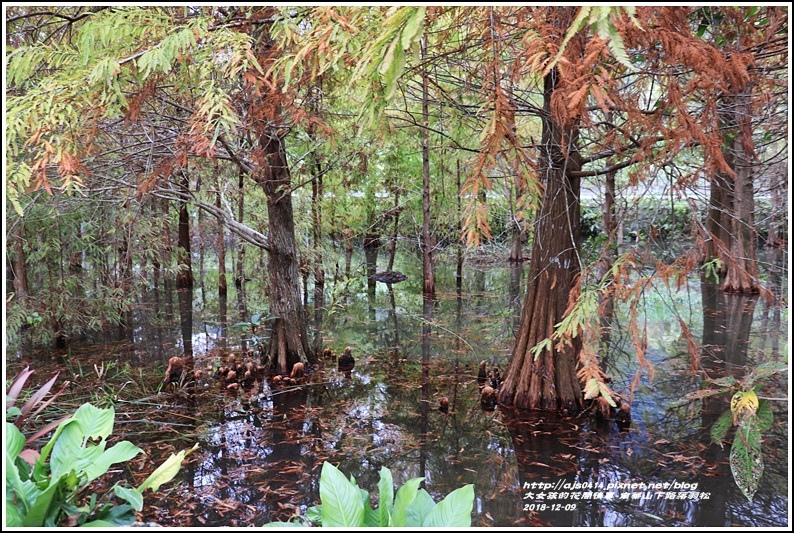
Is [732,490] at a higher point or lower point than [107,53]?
lower

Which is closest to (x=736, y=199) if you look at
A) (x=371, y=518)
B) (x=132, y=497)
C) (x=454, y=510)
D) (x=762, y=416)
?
(x=762, y=416)

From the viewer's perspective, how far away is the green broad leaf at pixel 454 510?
2.11 m

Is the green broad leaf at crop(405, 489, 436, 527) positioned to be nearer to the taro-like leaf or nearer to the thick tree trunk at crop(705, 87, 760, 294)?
the taro-like leaf

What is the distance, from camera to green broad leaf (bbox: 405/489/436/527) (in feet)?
7.25

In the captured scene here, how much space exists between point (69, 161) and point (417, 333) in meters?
7.07

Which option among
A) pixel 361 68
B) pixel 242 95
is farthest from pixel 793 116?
pixel 242 95

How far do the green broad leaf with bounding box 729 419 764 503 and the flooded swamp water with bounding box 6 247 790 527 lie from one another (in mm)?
602

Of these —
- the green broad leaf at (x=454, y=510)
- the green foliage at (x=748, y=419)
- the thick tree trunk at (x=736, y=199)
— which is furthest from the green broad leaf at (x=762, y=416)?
the green broad leaf at (x=454, y=510)

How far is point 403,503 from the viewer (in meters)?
2.15

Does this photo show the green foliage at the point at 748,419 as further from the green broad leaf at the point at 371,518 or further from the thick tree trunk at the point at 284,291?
the thick tree trunk at the point at 284,291

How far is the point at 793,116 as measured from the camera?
6.90 ft

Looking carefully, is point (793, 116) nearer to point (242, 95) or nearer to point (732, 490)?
point (732, 490)

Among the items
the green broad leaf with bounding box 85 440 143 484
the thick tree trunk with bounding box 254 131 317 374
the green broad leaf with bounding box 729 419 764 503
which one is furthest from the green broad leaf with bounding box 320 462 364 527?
the thick tree trunk with bounding box 254 131 317 374

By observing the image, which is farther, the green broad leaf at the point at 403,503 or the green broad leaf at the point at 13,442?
the green broad leaf at the point at 13,442
